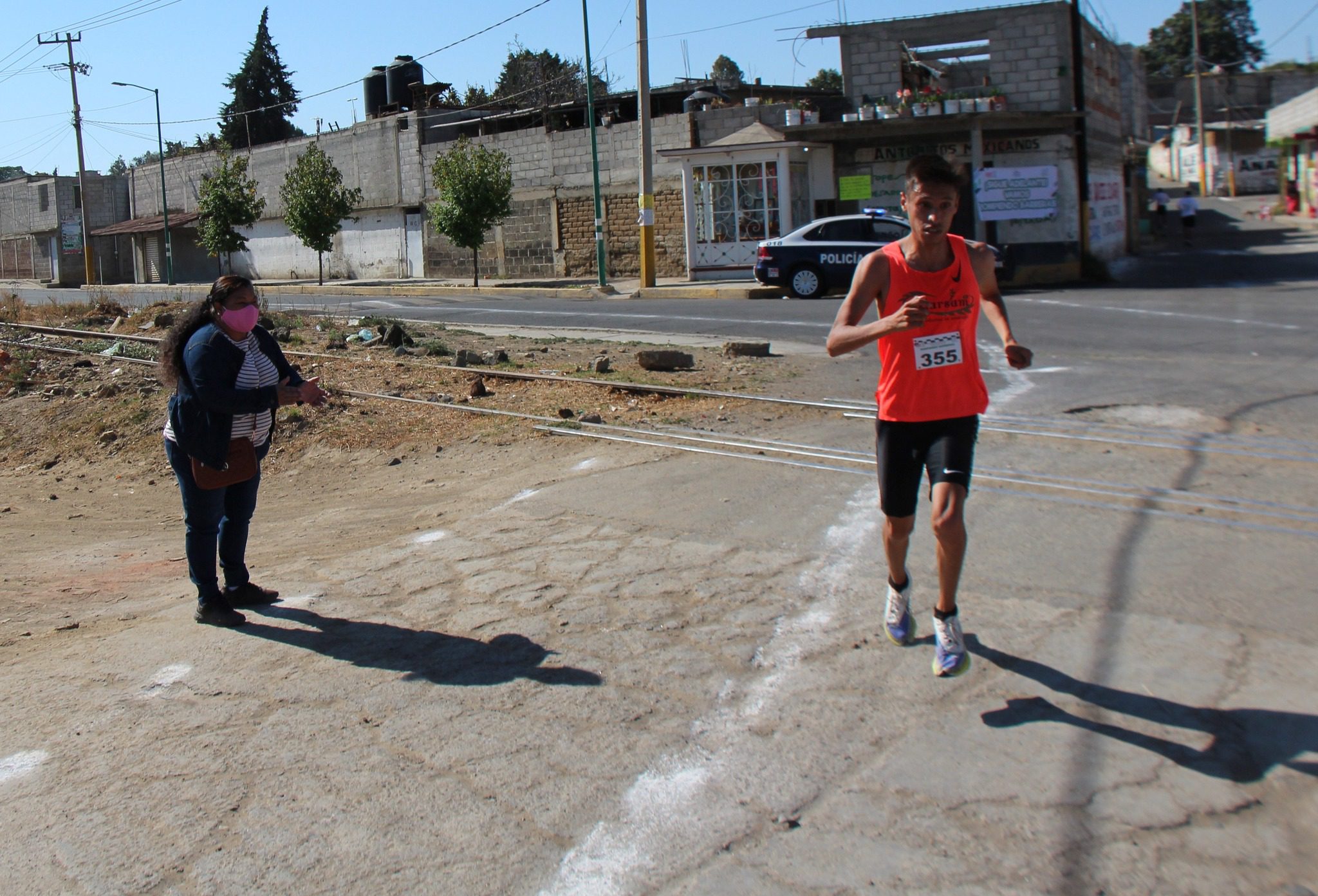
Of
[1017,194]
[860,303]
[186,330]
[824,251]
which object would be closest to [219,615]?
[186,330]

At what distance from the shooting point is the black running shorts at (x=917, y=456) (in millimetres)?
4078

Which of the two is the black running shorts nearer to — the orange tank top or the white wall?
the orange tank top

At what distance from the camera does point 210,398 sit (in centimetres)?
503

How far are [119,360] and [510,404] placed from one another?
21.1ft

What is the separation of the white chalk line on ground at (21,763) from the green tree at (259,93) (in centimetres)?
7777

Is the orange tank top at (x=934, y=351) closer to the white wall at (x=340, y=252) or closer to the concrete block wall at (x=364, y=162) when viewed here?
the concrete block wall at (x=364, y=162)

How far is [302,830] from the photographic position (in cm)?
341

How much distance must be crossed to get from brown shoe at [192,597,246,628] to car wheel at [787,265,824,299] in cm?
1912

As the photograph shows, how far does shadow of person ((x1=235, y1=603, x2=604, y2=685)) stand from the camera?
4461 mm

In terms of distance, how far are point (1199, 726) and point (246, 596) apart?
4.07 metres

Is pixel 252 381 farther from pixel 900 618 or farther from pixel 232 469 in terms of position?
pixel 900 618

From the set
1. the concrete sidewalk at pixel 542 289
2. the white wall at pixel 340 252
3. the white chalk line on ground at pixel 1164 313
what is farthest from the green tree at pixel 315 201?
the white chalk line on ground at pixel 1164 313

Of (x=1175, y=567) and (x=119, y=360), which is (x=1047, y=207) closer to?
(x=119, y=360)

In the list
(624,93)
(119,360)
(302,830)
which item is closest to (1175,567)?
(302,830)
